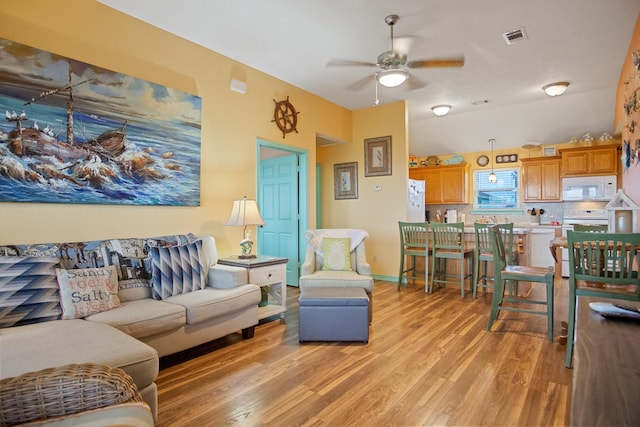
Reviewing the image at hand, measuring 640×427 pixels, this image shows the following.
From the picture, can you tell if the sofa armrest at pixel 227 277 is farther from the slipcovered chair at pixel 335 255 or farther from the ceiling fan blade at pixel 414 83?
the ceiling fan blade at pixel 414 83

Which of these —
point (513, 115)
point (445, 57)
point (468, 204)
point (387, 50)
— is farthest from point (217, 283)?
point (468, 204)

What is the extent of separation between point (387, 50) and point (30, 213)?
3564 mm

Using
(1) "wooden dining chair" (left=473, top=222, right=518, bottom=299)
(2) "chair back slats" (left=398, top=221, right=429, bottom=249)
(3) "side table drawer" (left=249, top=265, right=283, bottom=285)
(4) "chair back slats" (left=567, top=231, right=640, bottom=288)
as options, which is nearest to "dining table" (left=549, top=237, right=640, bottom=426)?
(4) "chair back slats" (left=567, top=231, right=640, bottom=288)

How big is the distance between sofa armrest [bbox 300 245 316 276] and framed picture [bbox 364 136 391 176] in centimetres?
222

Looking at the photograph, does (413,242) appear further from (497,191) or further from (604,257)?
(497,191)

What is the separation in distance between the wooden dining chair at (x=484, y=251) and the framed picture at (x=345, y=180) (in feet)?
7.05

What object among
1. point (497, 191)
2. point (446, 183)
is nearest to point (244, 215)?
point (446, 183)

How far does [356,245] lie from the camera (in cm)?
394

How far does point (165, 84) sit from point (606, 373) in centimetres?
364

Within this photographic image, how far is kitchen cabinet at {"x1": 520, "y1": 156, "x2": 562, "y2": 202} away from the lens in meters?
6.39

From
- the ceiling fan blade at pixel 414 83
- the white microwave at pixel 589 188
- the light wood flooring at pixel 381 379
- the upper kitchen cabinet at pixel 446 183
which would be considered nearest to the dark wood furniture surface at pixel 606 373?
the light wood flooring at pixel 381 379

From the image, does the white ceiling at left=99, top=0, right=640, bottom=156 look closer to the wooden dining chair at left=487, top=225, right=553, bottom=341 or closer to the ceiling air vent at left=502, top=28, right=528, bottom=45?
the ceiling air vent at left=502, top=28, right=528, bottom=45

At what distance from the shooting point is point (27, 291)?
2115 millimetres

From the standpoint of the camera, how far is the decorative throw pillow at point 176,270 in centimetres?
274
